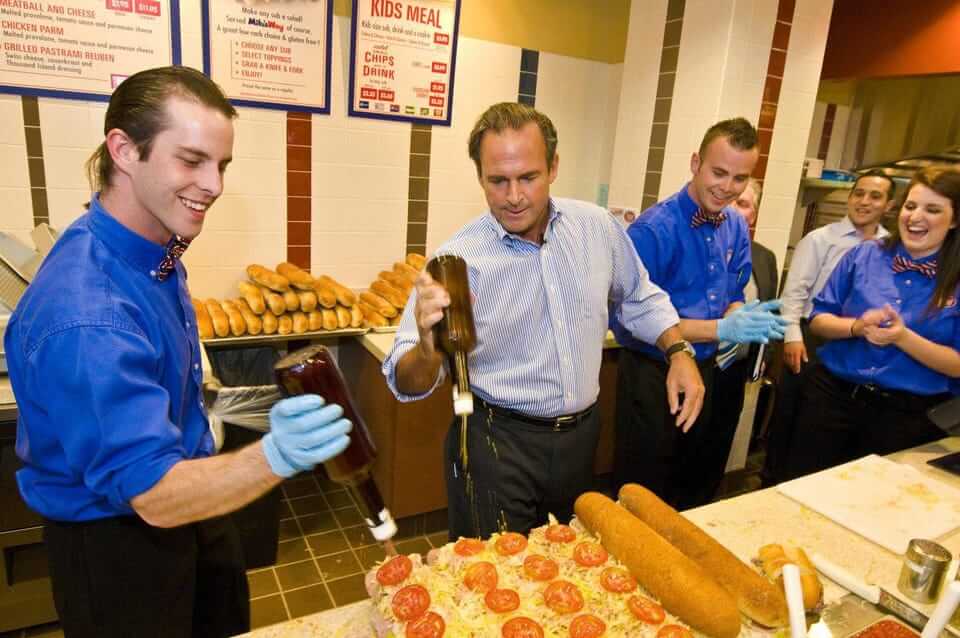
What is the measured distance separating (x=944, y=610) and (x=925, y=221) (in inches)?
74.0

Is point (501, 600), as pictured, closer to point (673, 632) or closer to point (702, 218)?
point (673, 632)

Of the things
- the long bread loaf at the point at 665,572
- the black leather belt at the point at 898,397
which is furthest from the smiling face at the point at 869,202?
the long bread loaf at the point at 665,572

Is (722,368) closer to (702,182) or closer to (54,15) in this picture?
(702,182)

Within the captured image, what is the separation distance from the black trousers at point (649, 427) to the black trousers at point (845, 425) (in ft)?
1.37

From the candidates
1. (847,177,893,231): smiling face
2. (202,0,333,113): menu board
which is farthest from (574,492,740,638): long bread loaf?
(847,177,893,231): smiling face

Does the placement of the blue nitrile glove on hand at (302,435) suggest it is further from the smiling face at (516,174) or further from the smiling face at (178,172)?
the smiling face at (516,174)

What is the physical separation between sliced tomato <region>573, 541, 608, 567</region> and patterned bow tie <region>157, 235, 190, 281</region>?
1115mm

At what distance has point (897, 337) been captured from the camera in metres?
2.36

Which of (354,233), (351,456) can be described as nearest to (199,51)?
(354,233)

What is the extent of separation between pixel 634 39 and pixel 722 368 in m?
2.05

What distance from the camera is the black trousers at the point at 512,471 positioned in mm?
1927

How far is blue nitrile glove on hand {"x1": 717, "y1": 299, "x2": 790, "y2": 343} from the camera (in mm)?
2203

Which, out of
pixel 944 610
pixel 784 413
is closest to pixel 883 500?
pixel 944 610

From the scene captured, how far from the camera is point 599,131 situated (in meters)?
4.36
